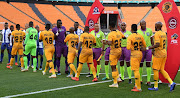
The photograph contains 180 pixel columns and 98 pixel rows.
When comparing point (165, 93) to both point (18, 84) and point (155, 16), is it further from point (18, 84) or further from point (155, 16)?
point (155, 16)

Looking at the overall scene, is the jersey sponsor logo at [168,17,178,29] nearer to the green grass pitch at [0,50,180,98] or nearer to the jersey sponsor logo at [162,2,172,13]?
the jersey sponsor logo at [162,2,172,13]

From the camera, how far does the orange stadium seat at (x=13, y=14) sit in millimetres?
39312

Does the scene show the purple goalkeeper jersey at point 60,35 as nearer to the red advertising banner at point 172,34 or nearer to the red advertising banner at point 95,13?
the red advertising banner at point 95,13

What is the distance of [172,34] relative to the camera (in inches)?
340

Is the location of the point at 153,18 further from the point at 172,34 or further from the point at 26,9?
the point at 172,34

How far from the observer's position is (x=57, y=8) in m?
47.0

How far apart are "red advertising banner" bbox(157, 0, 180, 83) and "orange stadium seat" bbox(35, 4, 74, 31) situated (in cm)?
3542

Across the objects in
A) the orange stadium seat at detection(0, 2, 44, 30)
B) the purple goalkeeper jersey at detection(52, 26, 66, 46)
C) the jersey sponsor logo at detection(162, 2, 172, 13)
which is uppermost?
the orange stadium seat at detection(0, 2, 44, 30)

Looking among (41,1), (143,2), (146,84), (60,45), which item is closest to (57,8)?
(41,1)

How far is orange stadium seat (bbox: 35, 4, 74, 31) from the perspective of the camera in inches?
1726

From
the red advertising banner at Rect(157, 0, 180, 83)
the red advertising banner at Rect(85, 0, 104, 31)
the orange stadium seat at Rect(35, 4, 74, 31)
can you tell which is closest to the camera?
the red advertising banner at Rect(157, 0, 180, 83)

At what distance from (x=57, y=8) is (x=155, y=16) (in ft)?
61.9

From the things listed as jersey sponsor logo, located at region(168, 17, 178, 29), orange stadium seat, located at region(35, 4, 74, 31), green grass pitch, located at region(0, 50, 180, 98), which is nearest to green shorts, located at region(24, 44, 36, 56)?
green grass pitch, located at region(0, 50, 180, 98)

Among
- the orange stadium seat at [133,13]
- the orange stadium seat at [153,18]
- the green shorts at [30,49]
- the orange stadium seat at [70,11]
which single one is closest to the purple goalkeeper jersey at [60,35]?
the green shorts at [30,49]
